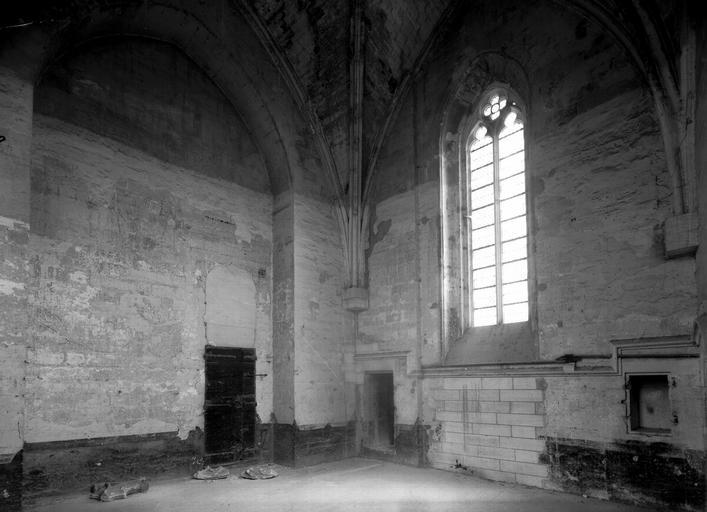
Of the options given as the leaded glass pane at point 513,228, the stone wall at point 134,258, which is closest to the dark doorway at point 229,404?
the stone wall at point 134,258

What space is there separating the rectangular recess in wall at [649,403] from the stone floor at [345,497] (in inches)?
38.3

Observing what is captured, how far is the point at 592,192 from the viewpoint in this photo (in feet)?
24.8

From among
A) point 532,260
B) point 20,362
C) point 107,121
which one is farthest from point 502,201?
point 20,362

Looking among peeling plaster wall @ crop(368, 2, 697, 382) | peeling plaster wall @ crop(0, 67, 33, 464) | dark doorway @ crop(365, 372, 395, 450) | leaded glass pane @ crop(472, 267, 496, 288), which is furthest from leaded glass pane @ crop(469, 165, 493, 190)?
peeling plaster wall @ crop(0, 67, 33, 464)

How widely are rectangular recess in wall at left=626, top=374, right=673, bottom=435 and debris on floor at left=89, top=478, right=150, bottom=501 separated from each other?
641cm

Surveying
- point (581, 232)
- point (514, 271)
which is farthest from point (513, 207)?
point (581, 232)

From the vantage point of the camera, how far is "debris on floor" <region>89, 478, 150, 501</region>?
23.8ft

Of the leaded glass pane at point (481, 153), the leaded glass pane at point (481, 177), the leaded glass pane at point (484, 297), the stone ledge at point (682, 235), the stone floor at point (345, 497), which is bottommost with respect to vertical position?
the stone floor at point (345, 497)

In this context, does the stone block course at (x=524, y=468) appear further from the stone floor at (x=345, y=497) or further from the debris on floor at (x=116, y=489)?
the debris on floor at (x=116, y=489)

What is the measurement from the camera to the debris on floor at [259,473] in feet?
28.4

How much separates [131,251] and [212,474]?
362 cm

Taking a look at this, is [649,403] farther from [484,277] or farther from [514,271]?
[484,277]

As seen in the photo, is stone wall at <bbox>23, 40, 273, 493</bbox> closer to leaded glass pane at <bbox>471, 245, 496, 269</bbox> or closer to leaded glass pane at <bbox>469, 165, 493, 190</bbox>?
leaded glass pane at <bbox>471, 245, 496, 269</bbox>

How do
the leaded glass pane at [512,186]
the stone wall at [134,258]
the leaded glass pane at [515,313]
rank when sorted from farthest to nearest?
the leaded glass pane at [512,186], the leaded glass pane at [515,313], the stone wall at [134,258]
